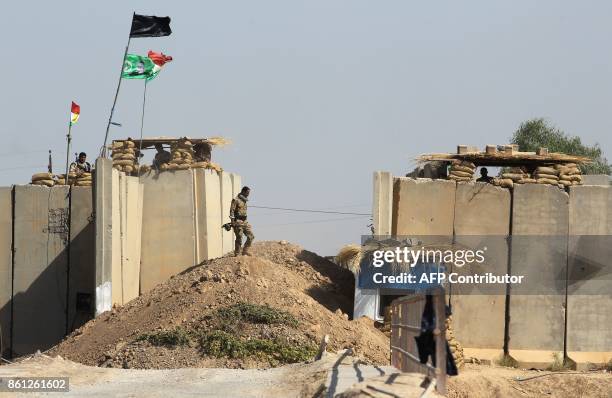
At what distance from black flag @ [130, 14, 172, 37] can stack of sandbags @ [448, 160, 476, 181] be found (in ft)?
22.4

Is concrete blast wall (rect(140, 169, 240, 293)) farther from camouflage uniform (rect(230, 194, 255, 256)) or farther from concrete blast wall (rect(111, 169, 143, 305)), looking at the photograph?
camouflage uniform (rect(230, 194, 255, 256))

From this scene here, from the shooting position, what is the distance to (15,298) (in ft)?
69.7

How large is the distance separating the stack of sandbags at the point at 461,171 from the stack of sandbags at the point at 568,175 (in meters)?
1.62

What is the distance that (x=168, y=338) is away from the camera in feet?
55.4

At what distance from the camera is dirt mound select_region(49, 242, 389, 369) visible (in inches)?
653

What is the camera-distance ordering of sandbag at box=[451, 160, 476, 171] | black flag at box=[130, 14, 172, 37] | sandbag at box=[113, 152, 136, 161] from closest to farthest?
1. sandbag at box=[451, 160, 476, 171]
2. sandbag at box=[113, 152, 136, 161]
3. black flag at box=[130, 14, 172, 37]

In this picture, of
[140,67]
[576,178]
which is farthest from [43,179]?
[576,178]

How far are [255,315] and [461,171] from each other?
5625mm

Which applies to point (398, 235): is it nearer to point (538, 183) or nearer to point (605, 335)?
point (538, 183)

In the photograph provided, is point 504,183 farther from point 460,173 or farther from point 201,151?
point 201,151

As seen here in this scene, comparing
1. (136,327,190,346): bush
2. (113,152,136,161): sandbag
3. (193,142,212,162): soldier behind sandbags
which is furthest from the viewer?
(193,142,212,162): soldier behind sandbags

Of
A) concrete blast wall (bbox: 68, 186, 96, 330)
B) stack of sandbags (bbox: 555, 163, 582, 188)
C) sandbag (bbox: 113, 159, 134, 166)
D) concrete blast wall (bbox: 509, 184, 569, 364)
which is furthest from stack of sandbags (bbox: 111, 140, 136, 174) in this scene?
stack of sandbags (bbox: 555, 163, 582, 188)

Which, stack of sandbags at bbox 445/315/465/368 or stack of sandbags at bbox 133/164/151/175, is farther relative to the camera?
stack of sandbags at bbox 133/164/151/175

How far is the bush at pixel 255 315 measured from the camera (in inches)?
685
